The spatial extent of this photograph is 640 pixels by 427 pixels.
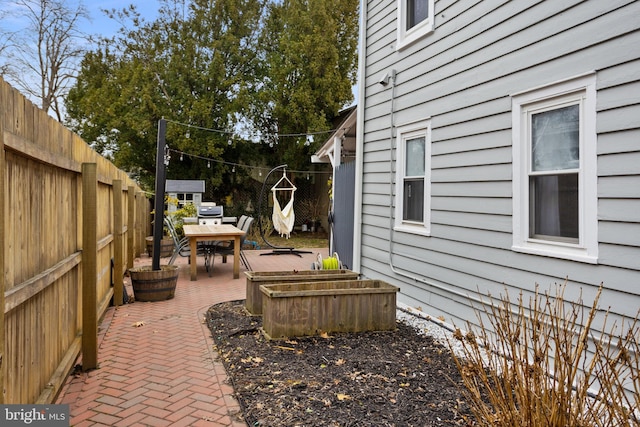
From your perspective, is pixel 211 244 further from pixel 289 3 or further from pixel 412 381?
pixel 289 3

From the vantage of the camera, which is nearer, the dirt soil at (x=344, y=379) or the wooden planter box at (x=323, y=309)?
the dirt soil at (x=344, y=379)

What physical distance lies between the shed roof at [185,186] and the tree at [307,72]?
11.1ft

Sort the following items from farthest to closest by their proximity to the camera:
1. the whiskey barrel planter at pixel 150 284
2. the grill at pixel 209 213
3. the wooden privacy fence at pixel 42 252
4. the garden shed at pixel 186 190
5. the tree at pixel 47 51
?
the tree at pixel 47 51 < the garden shed at pixel 186 190 < the grill at pixel 209 213 < the whiskey barrel planter at pixel 150 284 < the wooden privacy fence at pixel 42 252

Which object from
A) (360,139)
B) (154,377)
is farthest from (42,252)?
(360,139)

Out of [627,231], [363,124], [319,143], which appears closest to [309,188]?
[319,143]

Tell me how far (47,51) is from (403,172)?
1869cm

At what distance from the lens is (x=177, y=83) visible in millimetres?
16359

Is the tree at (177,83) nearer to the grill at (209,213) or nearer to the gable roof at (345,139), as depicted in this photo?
the grill at (209,213)

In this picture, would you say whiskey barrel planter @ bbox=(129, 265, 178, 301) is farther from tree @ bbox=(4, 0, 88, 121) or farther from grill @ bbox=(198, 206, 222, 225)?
tree @ bbox=(4, 0, 88, 121)

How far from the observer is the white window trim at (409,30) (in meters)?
4.96

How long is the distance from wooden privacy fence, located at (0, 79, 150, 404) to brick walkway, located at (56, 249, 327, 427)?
0.24 metres

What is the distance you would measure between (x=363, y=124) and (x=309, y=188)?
12345mm

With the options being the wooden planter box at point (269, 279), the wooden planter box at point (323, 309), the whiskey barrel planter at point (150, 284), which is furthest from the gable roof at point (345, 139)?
the whiskey barrel planter at point (150, 284)

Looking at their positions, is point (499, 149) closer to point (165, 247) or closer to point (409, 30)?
point (409, 30)
